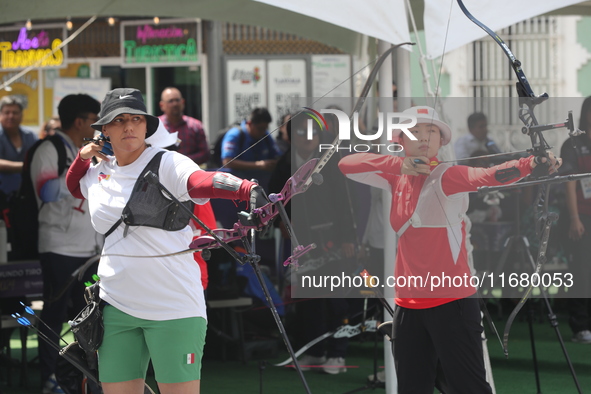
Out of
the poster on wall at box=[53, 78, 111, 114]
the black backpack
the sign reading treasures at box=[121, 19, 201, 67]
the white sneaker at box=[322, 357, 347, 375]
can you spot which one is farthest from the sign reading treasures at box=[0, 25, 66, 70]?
the white sneaker at box=[322, 357, 347, 375]

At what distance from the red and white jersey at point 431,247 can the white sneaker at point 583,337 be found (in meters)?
3.50

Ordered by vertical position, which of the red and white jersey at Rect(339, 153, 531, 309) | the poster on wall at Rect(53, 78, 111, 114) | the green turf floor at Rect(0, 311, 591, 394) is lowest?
the green turf floor at Rect(0, 311, 591, 394)

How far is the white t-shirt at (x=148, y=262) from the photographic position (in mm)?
3162

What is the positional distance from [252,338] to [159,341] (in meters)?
3.43

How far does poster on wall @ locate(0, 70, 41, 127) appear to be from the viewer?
14.0 m

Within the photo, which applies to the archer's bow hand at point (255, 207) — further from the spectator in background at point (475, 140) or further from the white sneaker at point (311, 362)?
the white sneaker at point (311, 362)

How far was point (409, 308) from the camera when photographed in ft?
11.7

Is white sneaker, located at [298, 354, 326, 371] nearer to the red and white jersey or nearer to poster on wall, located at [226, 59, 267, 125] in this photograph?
the red and white jersey

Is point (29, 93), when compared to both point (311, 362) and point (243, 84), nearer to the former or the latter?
point (243, 84)

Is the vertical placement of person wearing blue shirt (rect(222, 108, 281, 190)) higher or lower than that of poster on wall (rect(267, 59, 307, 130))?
lower

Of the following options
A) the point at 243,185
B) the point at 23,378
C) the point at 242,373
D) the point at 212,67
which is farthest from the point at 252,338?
the point at 212,67

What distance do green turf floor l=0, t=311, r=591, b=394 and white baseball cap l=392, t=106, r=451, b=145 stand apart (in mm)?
2020

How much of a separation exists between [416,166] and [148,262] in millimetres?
1184

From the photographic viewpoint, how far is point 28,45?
45.2ft
